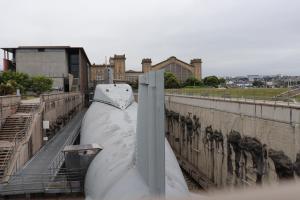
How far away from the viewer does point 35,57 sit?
9231 centimetres

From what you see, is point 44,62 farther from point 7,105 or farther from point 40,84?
point 7,105

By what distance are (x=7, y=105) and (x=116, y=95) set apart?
32.5ft

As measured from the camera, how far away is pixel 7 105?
3353 cm

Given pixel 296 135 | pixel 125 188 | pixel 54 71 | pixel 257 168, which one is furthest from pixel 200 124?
pixel 54 71

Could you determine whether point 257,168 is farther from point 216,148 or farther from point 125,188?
point 125,188

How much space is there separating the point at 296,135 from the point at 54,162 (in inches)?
665

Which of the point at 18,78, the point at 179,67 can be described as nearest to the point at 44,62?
the point at 18,78

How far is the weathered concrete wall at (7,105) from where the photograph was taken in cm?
3170

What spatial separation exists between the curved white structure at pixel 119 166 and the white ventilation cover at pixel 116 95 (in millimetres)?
2202

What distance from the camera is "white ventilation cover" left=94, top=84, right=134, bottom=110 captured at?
3320cm

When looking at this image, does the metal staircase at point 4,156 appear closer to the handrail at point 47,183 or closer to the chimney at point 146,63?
the handrail at point 47,183

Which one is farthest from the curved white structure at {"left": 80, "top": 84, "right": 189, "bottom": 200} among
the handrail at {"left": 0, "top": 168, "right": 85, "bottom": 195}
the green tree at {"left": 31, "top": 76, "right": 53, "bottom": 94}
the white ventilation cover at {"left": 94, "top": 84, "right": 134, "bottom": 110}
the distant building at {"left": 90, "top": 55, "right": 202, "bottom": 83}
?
the distant building at {"left": 90, "top": 55, "right": 202, "bottom": 83}

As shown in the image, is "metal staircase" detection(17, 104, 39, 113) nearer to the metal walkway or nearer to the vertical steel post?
the metal walkway

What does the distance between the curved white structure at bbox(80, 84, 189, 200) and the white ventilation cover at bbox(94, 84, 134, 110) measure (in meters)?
2.20
